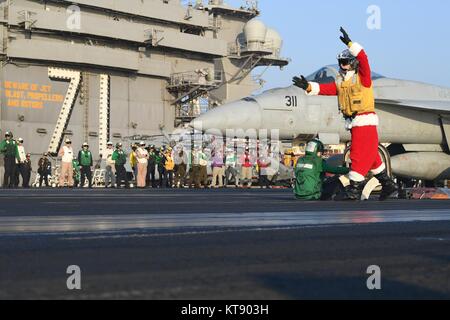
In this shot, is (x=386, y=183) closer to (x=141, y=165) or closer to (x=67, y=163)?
(x=67, y=163)

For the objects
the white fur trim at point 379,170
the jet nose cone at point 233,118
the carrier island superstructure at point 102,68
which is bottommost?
the white fur trim at point 379,170

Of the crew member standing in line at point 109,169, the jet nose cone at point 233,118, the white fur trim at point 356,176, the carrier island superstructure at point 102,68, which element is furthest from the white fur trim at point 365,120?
the carrier island superstructure at point 102,68

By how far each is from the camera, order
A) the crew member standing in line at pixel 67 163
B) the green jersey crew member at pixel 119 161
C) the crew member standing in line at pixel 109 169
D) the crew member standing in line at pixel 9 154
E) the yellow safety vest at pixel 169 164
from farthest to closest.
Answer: the crew member standing in line at pixel 109 169
the yellow safety vest at pixel 169 164
the green jersey crew member at pixel 119 161
the crew member standing in line at pixel 67 163
the crew member standing in line at pixel 9 154

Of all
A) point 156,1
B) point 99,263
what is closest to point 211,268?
point 99,263

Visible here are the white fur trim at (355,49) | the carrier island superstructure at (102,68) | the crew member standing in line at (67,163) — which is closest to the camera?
the white fur trim at (355,49)

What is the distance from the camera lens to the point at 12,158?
79.2 ft

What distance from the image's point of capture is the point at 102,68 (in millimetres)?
46094

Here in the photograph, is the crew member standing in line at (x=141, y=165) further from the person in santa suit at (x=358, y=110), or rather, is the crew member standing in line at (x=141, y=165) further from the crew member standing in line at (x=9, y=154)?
the person in santa suit at (x=358, y=110)

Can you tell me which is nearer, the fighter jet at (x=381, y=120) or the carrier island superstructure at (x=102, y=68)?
the fighter jet at (x=381, y=120)

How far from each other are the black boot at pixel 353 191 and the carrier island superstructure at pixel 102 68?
33782 mm

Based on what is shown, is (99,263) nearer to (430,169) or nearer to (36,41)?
(430,169)

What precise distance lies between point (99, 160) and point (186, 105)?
12538mm

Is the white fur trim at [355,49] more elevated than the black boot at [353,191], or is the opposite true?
the white fur trim at [355,49]

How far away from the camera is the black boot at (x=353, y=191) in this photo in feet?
32.8
